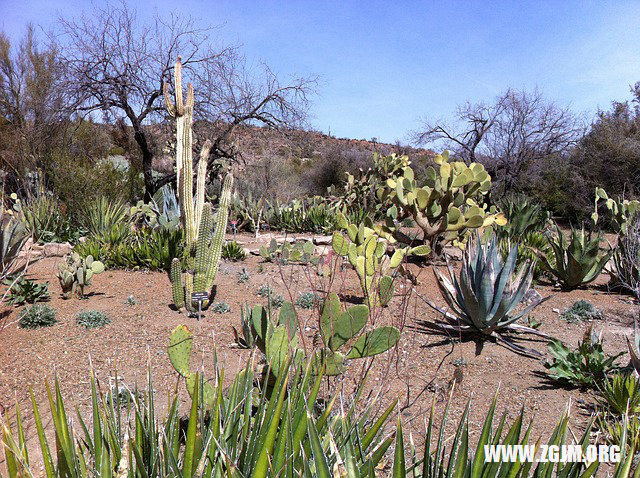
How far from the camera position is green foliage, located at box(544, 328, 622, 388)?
11.8 feet

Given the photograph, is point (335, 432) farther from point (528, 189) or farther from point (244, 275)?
point (528, 189)

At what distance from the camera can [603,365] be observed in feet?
11.7

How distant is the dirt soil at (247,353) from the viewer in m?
3.37

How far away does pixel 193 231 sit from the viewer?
6.53m

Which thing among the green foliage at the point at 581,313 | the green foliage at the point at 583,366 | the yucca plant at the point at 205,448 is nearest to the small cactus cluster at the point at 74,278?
the yucca plant at the point at 205,448

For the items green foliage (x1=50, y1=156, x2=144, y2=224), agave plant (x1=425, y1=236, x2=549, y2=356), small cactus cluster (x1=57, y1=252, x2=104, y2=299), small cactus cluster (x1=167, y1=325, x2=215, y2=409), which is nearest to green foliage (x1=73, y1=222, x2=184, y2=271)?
small cactus cluster (x1=57, y1=252, x2=104, y2=299)

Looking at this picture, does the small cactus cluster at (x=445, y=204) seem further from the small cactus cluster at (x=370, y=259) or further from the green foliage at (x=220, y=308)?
the green foliage at (x=220, y=308)

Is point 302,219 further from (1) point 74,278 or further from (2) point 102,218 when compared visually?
(1) point 74,278

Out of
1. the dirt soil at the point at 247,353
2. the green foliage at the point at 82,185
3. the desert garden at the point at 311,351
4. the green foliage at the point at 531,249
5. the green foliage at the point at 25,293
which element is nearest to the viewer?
the desert garden at the point at 311,351

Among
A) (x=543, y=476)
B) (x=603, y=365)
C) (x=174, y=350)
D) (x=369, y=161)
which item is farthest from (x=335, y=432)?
(x=369, y=161)

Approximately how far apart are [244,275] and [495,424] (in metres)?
4.34

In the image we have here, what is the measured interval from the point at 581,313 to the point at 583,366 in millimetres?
2195

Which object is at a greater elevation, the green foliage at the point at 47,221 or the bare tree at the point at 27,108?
the bare tree at the point at 27,108

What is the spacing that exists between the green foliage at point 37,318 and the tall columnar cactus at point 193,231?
3.71ft
